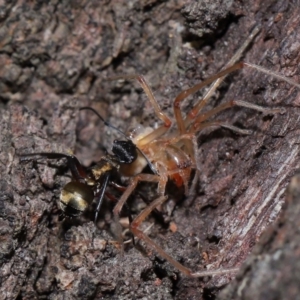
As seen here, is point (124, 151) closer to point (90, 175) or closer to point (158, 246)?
point (90, 175)

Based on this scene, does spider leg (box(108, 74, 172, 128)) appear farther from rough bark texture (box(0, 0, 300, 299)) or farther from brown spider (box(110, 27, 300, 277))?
rough bark texture (box(0, 0, 300, 299))

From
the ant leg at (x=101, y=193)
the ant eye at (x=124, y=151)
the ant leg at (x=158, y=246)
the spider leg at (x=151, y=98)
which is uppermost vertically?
the spider leg at (x=151, y=98)

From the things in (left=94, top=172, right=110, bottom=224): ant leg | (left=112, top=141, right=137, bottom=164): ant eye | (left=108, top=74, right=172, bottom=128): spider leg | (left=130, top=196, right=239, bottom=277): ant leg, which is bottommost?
(left=94, top=172, right=110, bottom=224): ant leg

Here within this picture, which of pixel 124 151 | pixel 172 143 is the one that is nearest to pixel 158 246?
pixel 124 151

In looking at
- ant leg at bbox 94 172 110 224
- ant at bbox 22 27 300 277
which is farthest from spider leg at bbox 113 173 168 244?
ant leg at bbox 94 172 110 224

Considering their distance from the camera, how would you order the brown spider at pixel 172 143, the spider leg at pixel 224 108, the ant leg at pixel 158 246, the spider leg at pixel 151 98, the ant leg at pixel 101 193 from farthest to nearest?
the spider leg at pixel 151 98 < the ant leg at pixel 101 193 < the brown spider at pixel 172 143 < the spider leg at pixel 224 108 < the ant leg at pixel 158 246

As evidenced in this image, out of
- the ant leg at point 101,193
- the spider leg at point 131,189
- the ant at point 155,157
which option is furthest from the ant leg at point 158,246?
the ant leg at point 101,193

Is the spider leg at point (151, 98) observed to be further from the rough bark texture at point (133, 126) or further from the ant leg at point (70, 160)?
the ant leg at point (70, 160)
